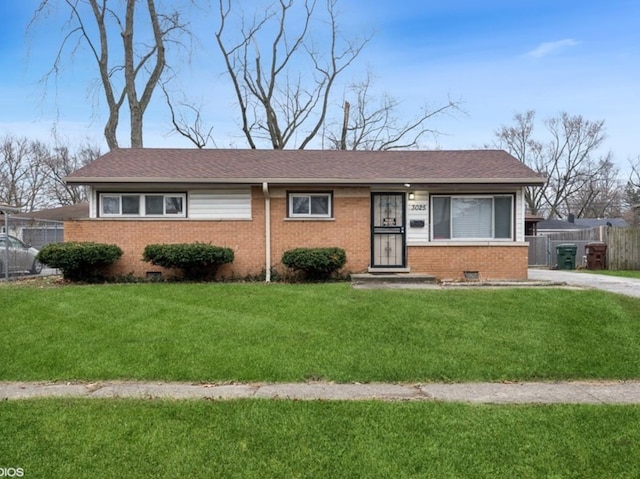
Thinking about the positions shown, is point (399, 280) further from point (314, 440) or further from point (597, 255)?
point (597, 255)

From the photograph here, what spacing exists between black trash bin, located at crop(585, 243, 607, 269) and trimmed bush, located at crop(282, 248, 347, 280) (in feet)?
42.6

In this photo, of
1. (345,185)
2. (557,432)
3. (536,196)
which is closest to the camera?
(557,432)

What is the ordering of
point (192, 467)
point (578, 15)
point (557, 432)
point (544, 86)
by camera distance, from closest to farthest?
point (192, 467), point (557, 432), point (578, 15), point (544, 86)

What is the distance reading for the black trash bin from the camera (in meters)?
20.1

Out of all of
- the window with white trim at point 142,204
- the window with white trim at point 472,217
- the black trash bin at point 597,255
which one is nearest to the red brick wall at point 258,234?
the window with white trim at point 142,204

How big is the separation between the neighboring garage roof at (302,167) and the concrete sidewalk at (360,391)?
7.73m

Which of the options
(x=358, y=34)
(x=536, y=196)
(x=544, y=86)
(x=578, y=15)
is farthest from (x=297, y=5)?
(x=536, y=196)

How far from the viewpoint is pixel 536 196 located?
1909 inches

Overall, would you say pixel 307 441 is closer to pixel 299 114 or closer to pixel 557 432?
pixel 557 432

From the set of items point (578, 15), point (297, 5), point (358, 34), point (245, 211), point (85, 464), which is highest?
point (297, 5)

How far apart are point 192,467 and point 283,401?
1438 millimetres

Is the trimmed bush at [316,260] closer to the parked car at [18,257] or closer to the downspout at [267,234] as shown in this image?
the downspout at [267,234]

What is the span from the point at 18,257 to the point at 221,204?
23.3 feet

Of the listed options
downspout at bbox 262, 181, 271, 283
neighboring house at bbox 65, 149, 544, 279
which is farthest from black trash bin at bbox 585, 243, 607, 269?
downspout at bbox 262, 181, 271, 283
